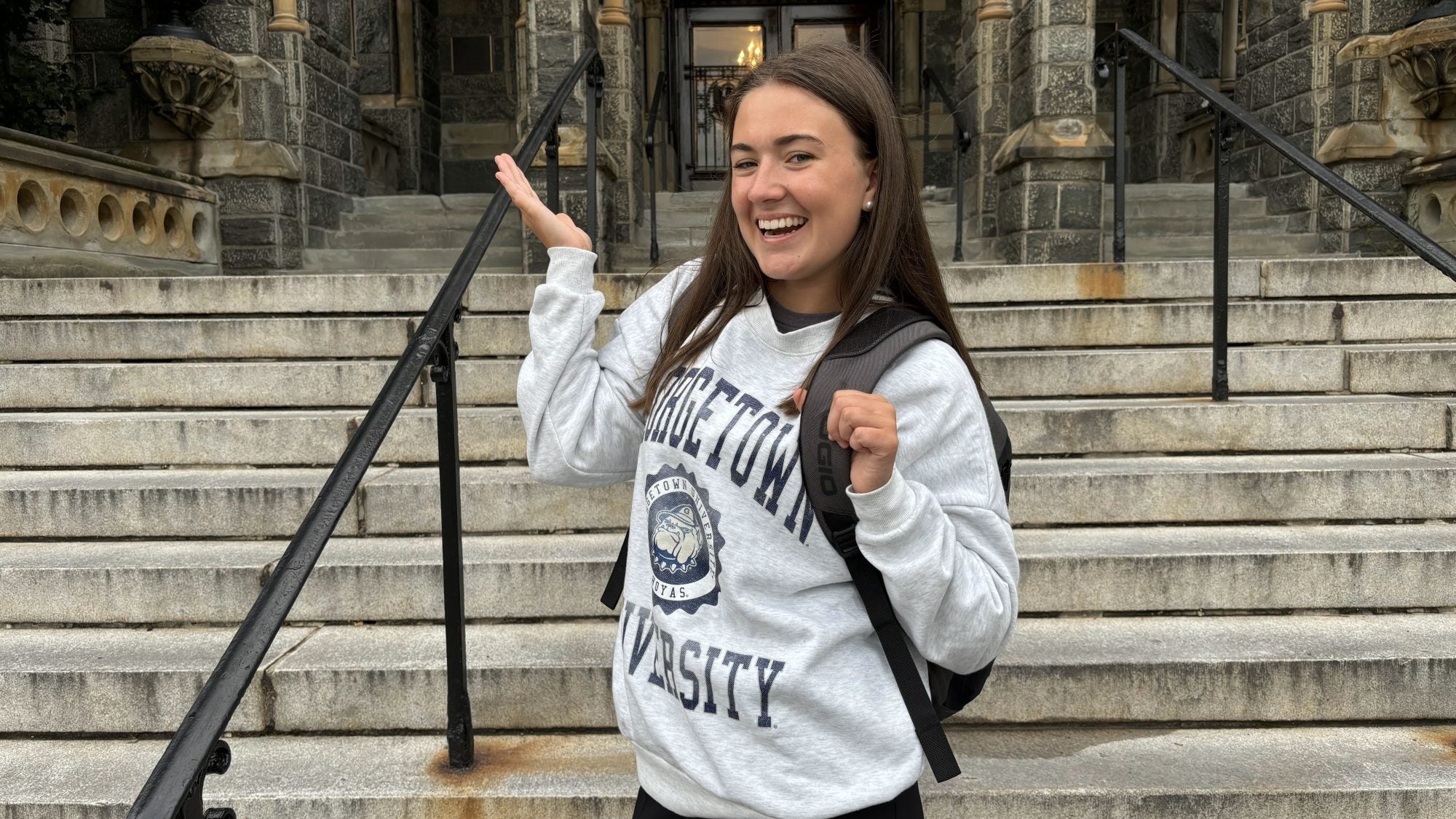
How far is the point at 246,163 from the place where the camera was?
6.95 metres

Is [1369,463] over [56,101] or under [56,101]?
under

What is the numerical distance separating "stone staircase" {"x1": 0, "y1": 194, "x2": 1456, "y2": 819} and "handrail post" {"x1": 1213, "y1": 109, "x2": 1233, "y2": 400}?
0.41 feet

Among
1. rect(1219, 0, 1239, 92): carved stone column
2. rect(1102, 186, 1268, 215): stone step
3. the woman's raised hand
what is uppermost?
rect(1219, 0, 1239, 92): carved stone column

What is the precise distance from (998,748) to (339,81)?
7641 millimetres

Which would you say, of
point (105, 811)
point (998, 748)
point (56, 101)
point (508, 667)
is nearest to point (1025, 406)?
point (998, 748)

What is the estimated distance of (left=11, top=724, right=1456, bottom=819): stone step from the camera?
2.21 m

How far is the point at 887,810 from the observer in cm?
118

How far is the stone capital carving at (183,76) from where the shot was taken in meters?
6.53

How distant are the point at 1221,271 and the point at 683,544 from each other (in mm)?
3279

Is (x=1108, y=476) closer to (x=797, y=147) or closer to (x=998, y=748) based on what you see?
(x=998, y=748)

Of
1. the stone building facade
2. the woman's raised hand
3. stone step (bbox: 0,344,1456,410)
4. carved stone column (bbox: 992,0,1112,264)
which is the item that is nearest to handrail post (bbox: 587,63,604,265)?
stone step (bbox: 0,344,1456,410)

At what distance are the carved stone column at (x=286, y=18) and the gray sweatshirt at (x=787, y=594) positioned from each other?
23.5 ft

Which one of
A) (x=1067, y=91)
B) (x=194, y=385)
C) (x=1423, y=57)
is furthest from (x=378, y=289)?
(x=1423, y=57)

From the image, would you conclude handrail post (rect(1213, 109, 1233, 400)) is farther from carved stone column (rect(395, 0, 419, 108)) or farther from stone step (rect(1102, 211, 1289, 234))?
carved stone column (rect(395, 0, 419, 108))
